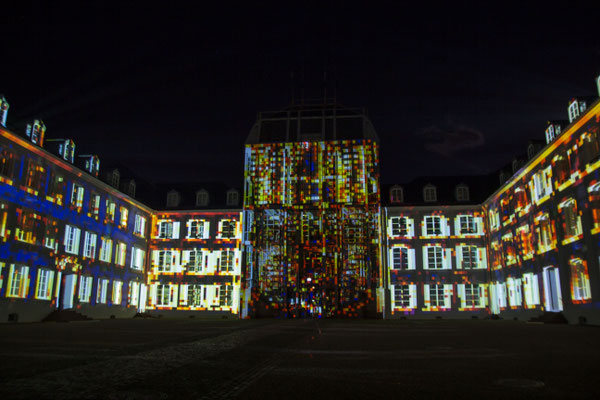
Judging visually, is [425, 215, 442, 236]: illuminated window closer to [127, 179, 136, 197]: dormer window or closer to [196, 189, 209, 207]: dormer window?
[196, 189, 209, 207]: dormer window

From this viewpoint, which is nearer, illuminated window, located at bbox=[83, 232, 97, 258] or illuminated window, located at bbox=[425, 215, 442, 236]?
illuminated window, located at bbox=[83, 232, 97, 258]

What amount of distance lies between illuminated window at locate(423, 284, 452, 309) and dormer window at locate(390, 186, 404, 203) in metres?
7.30

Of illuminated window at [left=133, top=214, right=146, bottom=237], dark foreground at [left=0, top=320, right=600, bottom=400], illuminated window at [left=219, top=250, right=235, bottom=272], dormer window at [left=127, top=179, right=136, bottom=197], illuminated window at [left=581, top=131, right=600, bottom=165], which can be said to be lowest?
dark foreground at [left=0, top=320, right=600, bottom=400]

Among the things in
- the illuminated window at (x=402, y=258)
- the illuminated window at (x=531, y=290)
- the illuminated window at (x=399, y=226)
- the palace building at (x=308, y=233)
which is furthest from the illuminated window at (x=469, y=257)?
the illuminated window at (x=531, y=290)

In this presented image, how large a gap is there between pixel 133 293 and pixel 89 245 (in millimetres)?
8046

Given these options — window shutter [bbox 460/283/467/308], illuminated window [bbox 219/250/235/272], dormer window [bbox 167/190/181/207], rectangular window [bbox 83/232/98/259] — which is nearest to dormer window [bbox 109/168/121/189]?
rectangular window [bbox 83/232/98/259]

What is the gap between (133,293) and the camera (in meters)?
38.6

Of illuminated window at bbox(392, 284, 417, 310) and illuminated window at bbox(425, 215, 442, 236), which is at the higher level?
illuminated window at bbox(425, 215, 442, 236)

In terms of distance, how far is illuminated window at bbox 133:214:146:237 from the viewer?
39.3m

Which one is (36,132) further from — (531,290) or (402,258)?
(531,290)

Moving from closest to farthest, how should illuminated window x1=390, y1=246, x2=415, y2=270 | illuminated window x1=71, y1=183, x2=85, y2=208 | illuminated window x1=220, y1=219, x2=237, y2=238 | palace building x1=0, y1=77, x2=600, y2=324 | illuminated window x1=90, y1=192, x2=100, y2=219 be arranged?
palace building x1=0, y1=77, x2=600, y2=324 < illuminated window x1=71, y1=183, x2=85, y2=208 < illuminated window x1=90, y1=192, x2=100, y2=219 < illuminated window x1=390, y1=246, x2=415, y2=270 < illuminated window x1=220, y1=219, x2=237, y2=238

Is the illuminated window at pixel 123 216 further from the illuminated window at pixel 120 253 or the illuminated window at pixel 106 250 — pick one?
the illuminated window at pixel 106 250

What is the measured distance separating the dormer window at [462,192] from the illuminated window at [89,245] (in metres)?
28.0

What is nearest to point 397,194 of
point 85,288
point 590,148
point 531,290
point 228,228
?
point 531,290
